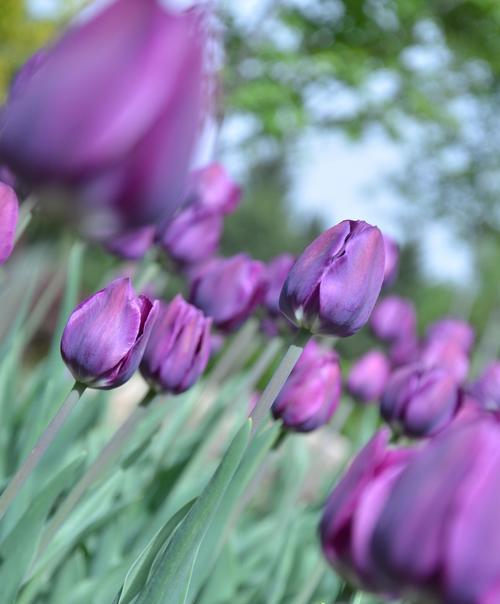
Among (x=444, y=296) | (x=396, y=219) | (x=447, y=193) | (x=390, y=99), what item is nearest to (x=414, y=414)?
(x=390, y=99)

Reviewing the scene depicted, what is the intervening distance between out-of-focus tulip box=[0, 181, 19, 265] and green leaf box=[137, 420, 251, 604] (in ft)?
0.80

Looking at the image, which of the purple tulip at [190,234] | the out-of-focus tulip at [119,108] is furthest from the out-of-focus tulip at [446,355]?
the out-of-focus tulip at [119,108]

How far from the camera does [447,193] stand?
10.9 m

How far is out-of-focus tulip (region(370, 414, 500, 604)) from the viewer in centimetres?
40

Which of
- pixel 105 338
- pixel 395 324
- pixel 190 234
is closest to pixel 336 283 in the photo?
pixel 105 338

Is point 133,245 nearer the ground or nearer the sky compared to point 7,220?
nearer the ground

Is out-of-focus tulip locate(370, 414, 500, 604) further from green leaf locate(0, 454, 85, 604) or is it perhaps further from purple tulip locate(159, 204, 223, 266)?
purple tulip locate(159, 204, 223, 266)

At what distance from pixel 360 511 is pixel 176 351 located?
492mm

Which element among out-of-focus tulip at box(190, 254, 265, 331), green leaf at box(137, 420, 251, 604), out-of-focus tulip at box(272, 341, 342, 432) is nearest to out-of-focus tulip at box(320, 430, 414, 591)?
green leaf at box(137, 420, 251, 604)

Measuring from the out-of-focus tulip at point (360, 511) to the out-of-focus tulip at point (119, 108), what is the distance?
0.68ft

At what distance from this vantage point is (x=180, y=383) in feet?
3.03

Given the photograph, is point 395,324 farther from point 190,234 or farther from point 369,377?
point 190,234

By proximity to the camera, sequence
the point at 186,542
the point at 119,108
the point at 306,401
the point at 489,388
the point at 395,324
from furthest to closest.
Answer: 1. the point at 395,324
2. the point at 489,388
3. the point at 306,401
4. the point at 186,542
5. the point at 119,108

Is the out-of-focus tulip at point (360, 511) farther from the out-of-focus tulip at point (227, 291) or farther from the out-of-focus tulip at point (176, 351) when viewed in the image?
the out-of-focus tulip at point (227, 291)
